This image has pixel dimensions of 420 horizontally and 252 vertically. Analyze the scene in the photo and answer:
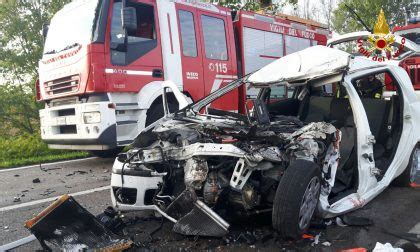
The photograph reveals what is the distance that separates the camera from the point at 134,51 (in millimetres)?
6434

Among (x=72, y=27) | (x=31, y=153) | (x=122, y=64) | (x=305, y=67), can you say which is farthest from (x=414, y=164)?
(x=31, y=153)

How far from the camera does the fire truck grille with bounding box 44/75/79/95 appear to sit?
6.35m

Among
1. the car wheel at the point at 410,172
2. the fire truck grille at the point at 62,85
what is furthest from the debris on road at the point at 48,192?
the car wheel at the point at 410,172

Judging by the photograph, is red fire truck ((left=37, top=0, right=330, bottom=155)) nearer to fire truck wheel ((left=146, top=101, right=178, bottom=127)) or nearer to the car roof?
fire truck wheel ((left=146, top=101, right=178, bottom=127))

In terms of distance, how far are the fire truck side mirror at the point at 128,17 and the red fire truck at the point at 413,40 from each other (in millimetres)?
7247

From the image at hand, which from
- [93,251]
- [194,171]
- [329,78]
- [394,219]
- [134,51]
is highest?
[134,51]

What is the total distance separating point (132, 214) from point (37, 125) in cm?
1606

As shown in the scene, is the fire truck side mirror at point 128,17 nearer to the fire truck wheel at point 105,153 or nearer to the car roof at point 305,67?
the fire truck wheel at point 105,153

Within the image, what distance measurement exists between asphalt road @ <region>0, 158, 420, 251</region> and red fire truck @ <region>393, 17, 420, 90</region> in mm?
6795

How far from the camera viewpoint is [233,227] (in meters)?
3.39

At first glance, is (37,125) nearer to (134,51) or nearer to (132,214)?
(134,51)

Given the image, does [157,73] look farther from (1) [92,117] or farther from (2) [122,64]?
(1) [92,117]

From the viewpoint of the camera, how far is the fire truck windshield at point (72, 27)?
6289mm

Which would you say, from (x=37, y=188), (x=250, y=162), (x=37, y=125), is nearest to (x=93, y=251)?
(x=250, y=162)
